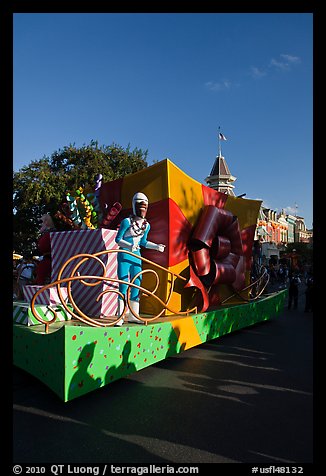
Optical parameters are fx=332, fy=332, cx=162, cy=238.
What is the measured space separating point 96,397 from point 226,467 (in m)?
1.76

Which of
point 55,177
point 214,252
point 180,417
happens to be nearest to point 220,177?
point 55,177

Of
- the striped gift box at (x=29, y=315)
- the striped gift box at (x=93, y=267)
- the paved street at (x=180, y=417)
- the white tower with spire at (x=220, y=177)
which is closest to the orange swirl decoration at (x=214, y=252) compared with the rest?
the striped gift box at (x=93, y=267)

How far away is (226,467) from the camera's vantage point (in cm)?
255

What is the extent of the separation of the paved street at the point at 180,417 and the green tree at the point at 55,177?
12.1 m

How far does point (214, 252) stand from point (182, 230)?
0.91 meters

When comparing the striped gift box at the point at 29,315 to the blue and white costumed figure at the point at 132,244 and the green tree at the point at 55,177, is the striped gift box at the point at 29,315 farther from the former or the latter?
the green tree at the point at 55,177

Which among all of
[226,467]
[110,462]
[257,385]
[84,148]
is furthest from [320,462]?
[84,148]

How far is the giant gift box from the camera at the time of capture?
217 inches

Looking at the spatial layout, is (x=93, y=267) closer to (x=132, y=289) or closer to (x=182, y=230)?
(x=132, y=289)

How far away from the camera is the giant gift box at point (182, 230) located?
18.1ft

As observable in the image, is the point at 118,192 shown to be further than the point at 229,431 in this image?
Yes

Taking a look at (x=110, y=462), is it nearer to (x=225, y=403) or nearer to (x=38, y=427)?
(x=38, y=427)
